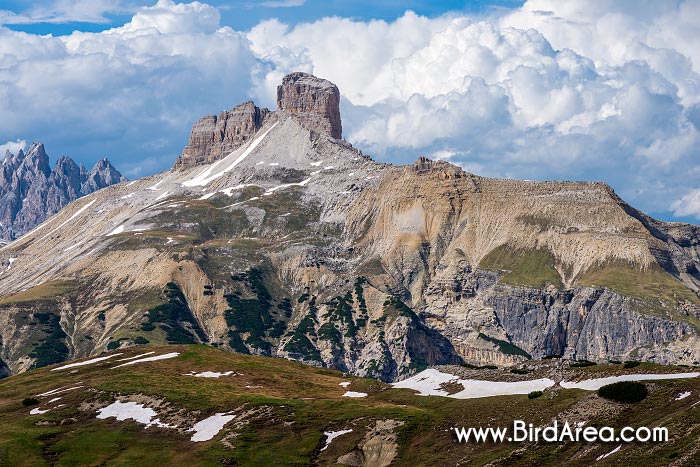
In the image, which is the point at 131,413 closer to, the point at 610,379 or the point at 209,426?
the point at 209,426

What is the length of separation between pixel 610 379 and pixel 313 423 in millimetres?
41993

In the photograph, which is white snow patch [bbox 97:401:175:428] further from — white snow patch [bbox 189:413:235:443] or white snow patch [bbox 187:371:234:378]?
white snow patch [bbox 187:371:234:378]

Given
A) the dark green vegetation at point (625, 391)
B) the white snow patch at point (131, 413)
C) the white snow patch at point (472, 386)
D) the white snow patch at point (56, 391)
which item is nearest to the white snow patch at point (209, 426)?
the white snow patch at point (131, 413)

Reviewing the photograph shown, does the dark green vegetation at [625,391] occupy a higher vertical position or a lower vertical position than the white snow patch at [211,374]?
lower

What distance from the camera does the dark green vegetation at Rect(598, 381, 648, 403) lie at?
396 feet

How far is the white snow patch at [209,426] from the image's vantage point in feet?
484

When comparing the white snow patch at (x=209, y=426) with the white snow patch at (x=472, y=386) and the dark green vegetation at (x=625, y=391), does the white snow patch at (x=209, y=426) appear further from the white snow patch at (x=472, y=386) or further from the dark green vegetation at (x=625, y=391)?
the dark green vegetation at (x=625, y=391)

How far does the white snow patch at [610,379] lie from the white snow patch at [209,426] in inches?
1992

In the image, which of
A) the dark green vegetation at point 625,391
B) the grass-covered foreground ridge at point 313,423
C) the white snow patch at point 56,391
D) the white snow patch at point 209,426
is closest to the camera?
the grass-covered foreground ridge at point 313,423

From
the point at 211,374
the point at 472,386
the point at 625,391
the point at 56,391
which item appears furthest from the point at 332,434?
the point at 56,391

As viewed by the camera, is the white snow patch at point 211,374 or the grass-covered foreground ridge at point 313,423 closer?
the grass-covered foreground ridge at point 313,423

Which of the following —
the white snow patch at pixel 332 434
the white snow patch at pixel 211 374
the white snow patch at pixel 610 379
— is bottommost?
the white snow patch at pixel 332 434

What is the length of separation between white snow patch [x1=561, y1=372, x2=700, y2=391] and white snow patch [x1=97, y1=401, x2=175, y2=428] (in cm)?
6112

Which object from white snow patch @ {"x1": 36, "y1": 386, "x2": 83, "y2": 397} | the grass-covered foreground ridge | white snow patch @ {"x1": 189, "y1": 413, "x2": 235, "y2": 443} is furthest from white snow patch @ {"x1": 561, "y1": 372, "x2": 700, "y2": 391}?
white snow patch @ {"x1": 36, "y1": 386, "x2": 83, "y2": 397}
